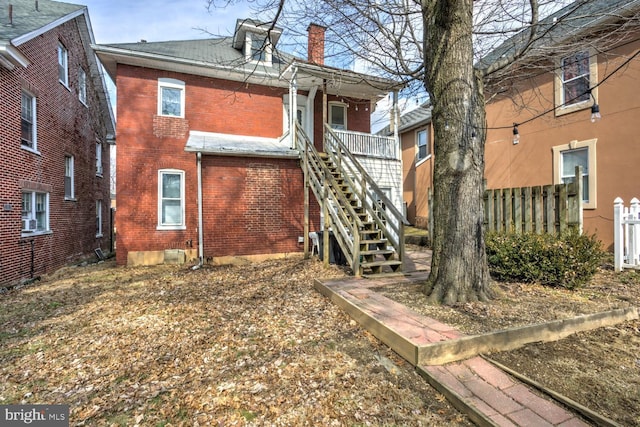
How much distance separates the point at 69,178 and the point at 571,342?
14.9 m

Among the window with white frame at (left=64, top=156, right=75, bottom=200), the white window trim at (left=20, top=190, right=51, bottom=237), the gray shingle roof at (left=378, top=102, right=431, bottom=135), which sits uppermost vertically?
the gray shingle roof at (left=378, top=102, right=431, bottom=135)

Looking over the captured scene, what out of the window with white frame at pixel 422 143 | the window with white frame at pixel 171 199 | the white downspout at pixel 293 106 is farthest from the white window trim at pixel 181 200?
the window with white frame at pixel 422 143

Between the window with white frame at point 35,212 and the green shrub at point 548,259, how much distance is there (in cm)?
1188

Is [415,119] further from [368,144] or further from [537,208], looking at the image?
[537,208]

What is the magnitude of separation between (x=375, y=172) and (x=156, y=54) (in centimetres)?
804

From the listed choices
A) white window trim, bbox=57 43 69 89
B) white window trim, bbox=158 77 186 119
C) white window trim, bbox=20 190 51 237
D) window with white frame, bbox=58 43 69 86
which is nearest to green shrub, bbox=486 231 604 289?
white window trim, bbox=158 77 186 119

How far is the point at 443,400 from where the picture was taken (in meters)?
2.69

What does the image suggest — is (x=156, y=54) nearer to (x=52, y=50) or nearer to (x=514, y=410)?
(x=52, y=50)

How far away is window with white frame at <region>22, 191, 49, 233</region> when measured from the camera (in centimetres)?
886

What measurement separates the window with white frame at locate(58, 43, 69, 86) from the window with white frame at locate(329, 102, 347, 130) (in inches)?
384

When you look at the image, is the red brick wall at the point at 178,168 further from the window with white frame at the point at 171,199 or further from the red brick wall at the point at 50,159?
the red brick wall at the point at 50,159

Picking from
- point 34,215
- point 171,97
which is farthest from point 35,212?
point 171,97

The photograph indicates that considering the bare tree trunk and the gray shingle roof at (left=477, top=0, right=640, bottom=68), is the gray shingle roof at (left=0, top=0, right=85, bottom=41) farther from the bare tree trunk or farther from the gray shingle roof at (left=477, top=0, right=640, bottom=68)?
the gray shingle roof at (left=477, top=0, right=640, bottom=68)

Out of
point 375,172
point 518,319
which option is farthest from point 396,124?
point 518,319
